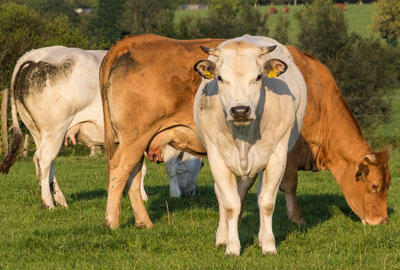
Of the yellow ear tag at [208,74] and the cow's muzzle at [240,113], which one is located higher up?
the yellow ear tag at [208,74]

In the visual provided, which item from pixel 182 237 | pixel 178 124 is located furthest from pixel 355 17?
pixel 182 237

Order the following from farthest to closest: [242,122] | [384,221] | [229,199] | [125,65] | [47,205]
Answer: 1. [47,205]
2. [384,221]
3. [125,65]
4. [229,199]
5. [242,122]

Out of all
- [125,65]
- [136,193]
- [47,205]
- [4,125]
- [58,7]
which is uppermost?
[125,65]

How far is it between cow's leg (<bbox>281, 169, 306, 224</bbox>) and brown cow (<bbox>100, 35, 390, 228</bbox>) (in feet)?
0.04

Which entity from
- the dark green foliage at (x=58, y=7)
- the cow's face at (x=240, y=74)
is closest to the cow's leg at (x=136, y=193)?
the cow's face at (x=240, y=74)

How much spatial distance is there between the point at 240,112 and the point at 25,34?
41.1 metres

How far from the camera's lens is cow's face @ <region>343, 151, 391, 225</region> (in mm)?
8766

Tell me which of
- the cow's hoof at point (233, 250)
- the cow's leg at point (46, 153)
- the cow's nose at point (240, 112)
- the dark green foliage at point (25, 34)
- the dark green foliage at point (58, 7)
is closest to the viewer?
the cow's nose at point (240, 112)

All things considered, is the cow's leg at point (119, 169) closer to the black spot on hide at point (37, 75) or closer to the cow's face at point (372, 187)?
the black spot on hide at point (37, 75)

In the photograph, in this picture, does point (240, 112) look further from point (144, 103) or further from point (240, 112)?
point (144, 103)

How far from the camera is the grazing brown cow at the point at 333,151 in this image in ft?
29.2

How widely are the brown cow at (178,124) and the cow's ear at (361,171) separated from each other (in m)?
0.01

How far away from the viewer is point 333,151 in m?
9.40

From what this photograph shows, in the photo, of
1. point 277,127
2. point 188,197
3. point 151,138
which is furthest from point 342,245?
point 188,197
